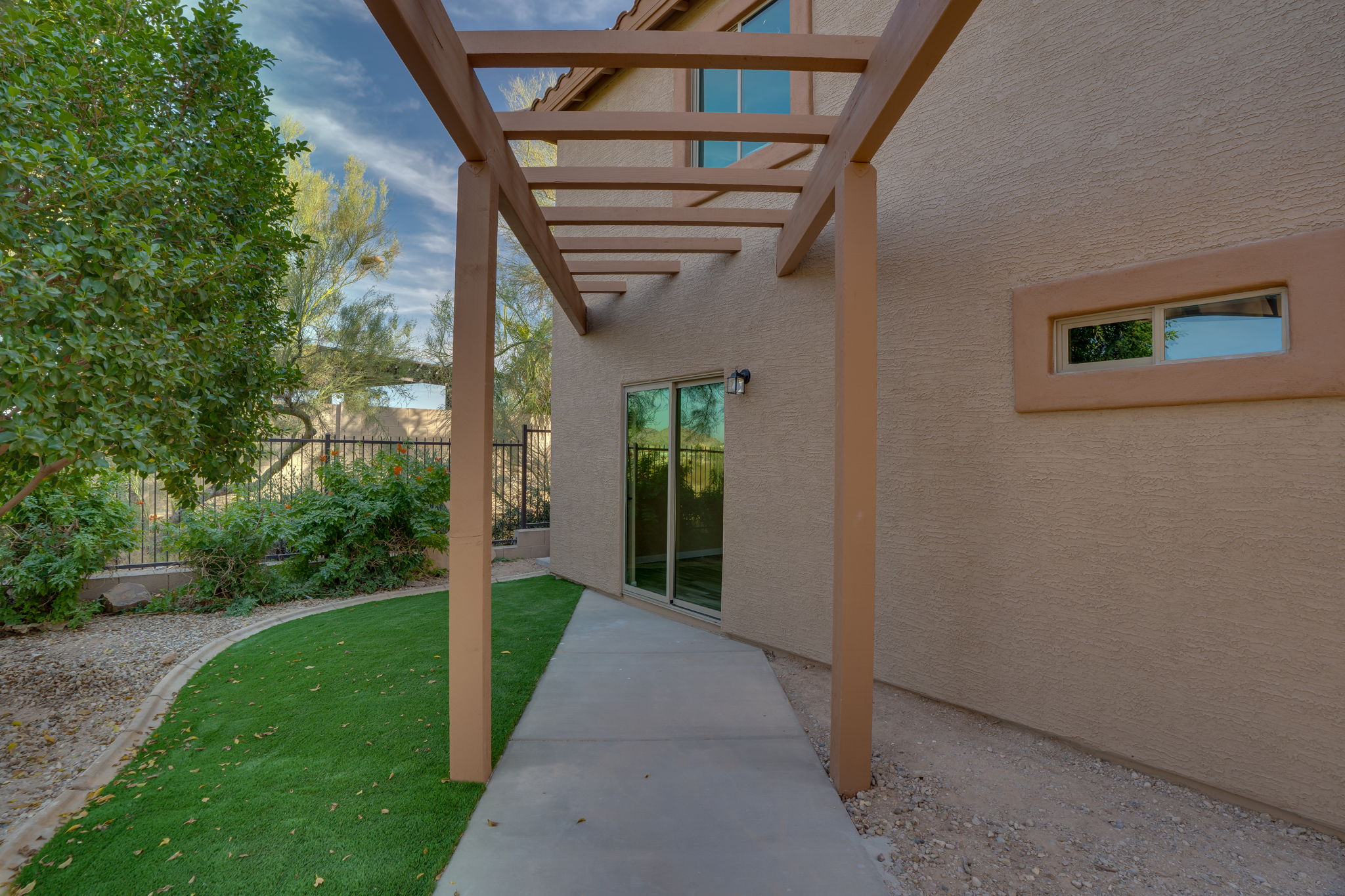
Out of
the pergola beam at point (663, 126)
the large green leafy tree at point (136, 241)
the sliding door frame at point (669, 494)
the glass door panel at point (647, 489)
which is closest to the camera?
the large green leafy tree at point (136, 241)

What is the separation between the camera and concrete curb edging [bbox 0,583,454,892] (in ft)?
7.32

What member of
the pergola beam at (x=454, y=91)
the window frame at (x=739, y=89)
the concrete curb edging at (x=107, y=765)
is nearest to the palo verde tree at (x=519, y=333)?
the window frame at (x=739, y=89)

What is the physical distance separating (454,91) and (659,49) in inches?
35.8

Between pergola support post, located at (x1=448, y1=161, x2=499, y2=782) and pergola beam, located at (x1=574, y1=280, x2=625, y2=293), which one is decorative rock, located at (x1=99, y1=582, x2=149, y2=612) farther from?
pergola beam, located at (x1=574, y1=280, x2=625, y2=293)

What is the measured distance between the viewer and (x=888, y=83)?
8.01 ft

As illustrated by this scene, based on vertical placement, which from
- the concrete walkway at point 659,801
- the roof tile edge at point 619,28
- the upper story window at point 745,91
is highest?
the roof tile edge at point 619,28

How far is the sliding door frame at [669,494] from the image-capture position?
5594 millimetres

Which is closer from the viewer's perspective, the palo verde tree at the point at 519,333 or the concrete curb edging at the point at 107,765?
the concrete curb edging at the point at 107,765

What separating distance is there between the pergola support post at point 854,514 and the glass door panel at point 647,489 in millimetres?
3214

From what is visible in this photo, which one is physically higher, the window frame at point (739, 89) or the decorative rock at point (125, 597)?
the window frame at point (739, 89)

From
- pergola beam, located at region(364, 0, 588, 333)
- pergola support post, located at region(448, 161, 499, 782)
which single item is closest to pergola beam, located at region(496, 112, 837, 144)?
pergola beam, located at region(364, 0, 588, 333)

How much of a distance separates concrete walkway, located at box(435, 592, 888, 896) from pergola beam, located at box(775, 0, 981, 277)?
2.90 m

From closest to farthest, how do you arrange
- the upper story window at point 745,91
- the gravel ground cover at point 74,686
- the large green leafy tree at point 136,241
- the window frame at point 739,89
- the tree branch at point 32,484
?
1. the large green leafy tree at point 136,241
2. the gravel ground cover at point 74,686
3. the tree branch at point 32,484
4. the window frame at point 739,89
5. the upper story window at point 745,91

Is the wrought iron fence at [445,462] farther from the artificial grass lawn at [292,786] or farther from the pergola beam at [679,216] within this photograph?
the pergola beam at [679,216]
